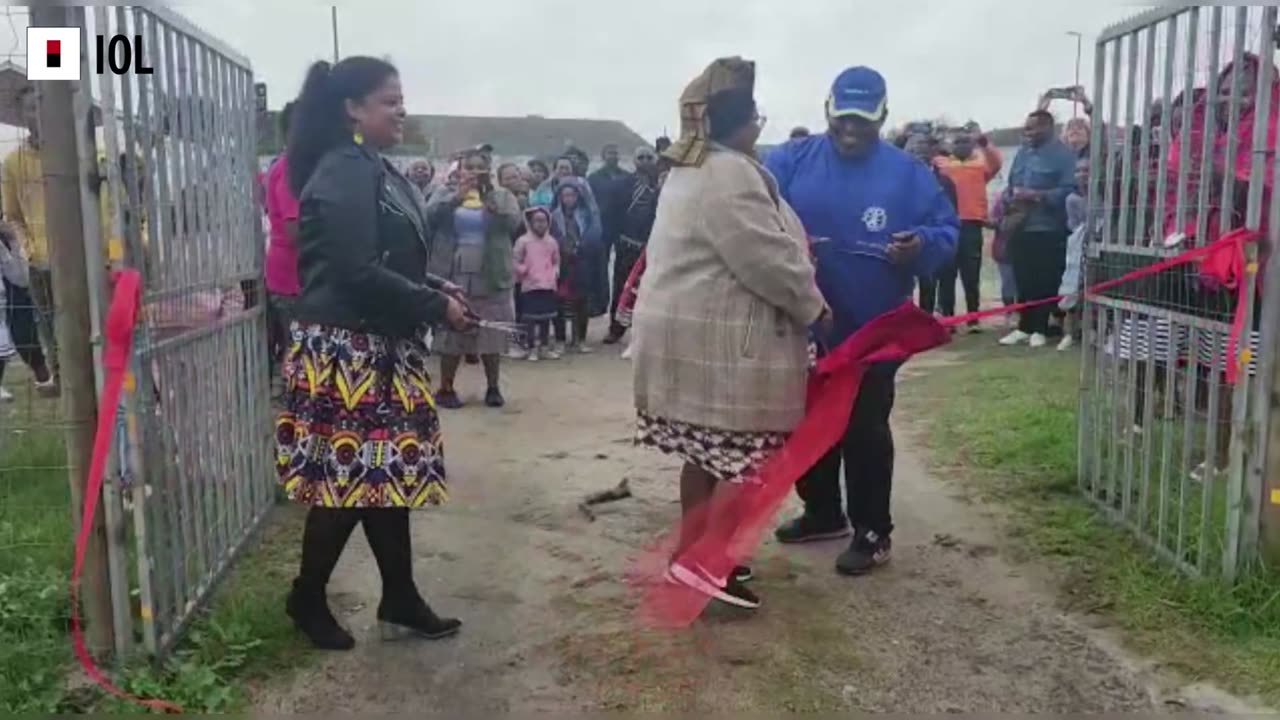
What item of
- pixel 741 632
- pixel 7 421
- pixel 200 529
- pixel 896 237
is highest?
pixel 896 237

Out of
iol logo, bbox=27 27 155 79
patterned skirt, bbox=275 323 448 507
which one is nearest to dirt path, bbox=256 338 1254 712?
patterned skirt, bbox=275 323 448 507

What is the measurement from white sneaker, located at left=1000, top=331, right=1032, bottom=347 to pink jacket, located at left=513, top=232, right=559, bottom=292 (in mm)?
3950

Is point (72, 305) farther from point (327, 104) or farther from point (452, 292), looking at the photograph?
point (452, 292)

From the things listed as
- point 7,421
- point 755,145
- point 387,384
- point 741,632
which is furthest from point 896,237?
point 7,421

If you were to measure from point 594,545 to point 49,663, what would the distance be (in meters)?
2.05

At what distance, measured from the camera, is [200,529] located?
391 cm

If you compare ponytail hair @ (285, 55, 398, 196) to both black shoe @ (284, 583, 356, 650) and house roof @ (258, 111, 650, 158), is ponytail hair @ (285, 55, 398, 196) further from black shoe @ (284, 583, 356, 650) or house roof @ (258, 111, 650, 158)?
house roof @ (258, 111, 650, 158)

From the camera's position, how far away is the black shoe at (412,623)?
3.77 metres

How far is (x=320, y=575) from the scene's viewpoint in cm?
366

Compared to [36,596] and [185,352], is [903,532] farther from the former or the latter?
[36,596]

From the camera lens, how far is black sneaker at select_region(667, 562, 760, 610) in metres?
3.91

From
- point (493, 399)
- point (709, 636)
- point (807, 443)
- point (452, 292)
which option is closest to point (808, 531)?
point (807, 443)

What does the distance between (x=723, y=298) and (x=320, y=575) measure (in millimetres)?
1525

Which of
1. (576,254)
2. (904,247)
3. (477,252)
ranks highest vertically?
(904,247)
